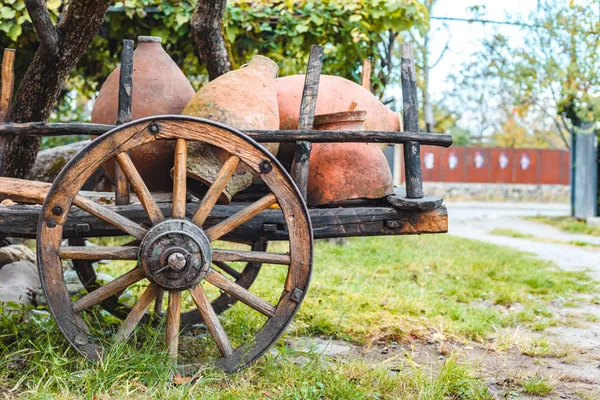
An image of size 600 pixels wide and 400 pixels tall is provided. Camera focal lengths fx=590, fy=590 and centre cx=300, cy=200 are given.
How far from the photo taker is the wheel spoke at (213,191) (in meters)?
2.37

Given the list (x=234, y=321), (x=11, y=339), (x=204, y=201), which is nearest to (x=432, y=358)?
(x=234, y=321)

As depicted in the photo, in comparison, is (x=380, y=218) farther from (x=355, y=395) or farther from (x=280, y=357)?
(x=280, y=357)

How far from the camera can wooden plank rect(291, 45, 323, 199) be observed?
2568 millimetres

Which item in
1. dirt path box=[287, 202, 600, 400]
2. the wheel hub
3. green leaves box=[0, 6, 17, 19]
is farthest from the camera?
green leaves box=[0, 6, 17, 19]

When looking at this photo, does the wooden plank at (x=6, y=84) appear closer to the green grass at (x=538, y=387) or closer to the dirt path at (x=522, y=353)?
the dirt path at (x=522, y=353)

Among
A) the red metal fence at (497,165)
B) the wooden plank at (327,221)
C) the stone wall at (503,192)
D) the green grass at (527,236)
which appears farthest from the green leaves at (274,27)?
the stone wall at (503,192)

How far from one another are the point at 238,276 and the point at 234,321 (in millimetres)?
364

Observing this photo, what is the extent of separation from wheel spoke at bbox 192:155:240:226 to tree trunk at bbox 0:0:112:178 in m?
1.67

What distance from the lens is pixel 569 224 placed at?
11.5 m

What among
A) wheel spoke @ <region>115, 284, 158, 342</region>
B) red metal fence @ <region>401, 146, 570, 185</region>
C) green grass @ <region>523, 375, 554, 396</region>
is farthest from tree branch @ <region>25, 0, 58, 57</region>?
red metal fence @ <region>401, 146, 570, 185</region>

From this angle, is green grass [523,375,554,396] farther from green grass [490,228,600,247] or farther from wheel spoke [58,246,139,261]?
green grass [490,228,600,247]

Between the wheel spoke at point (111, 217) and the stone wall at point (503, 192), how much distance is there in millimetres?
19794

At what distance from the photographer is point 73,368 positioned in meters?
2.51

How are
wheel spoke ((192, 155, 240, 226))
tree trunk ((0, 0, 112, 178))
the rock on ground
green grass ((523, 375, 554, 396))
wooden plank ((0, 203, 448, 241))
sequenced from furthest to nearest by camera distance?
the rock on ground < tree trunk ((0, 0, 112, 178)) < green grass ((523, 375, 554, 396)) < wooden plank ((0, 203, 448, 241)) < wheel spoke ((192, 155, 240, 226))
